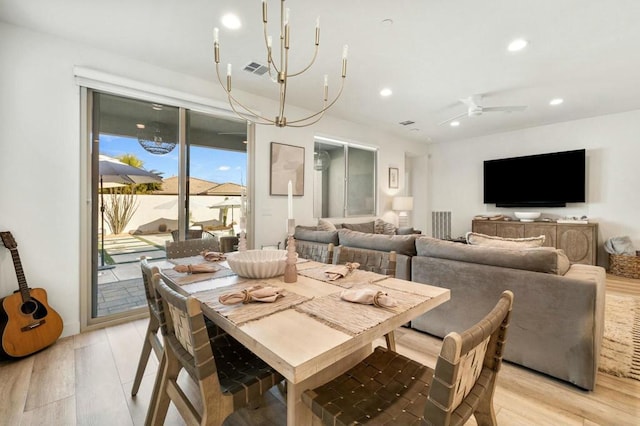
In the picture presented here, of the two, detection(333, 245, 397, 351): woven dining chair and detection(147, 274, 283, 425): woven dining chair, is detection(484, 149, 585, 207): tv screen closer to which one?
detection(333, 245, 397, 351): woven dining chair

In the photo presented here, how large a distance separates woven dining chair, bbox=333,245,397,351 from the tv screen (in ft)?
17.2

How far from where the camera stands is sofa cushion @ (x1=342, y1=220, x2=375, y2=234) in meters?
4.87

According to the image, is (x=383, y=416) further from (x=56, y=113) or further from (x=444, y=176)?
(x=444, y=176)

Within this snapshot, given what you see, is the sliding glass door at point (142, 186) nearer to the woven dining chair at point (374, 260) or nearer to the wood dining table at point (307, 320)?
the wood dining table at point (307, 320)

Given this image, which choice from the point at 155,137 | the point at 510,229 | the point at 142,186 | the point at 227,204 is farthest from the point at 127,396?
the point at 510,229

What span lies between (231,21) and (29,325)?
2.85 metres

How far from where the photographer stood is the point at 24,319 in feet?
7.23

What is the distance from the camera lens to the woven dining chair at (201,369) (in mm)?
967

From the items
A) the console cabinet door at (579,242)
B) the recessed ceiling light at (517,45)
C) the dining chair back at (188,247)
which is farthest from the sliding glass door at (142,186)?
the console cabinet door at (579,242)

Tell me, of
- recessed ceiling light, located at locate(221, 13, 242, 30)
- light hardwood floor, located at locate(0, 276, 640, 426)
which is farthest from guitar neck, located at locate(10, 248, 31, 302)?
recessed ceiling light, located at locate(221, 13, 242, 30)

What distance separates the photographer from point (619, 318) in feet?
9.46

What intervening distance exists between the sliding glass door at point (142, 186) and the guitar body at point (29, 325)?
0.39 m

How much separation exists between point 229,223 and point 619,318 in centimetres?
440

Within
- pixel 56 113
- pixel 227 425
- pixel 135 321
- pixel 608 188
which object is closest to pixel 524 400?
pixel 227 425
